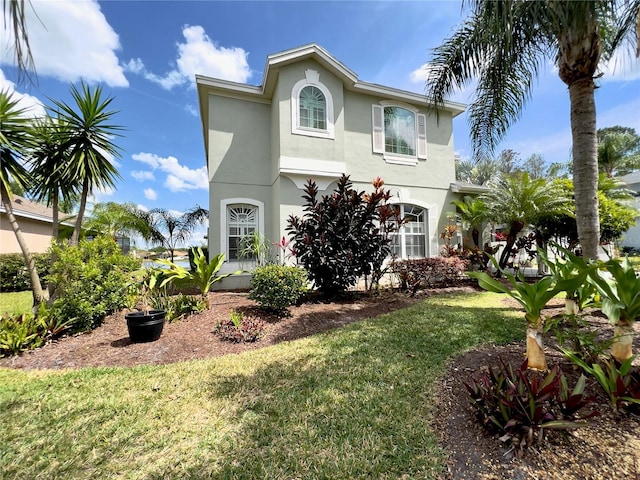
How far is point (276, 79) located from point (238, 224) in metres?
5.31

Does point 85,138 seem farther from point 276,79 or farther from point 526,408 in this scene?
point 526,408

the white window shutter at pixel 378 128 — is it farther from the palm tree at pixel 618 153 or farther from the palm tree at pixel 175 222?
the palm tree at pixel 618 153

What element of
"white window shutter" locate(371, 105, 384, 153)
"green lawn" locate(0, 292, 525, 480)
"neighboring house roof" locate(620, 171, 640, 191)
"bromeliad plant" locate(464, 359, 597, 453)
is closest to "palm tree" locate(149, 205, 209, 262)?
"white window shutter" locate(371, 105, 384, 153)

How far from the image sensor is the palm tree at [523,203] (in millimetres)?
9758

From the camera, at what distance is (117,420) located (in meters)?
2.76

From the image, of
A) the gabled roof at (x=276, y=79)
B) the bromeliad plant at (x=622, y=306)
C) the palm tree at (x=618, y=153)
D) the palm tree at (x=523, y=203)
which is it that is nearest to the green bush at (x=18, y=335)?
the bromeliad plant at (x=622, y=306)

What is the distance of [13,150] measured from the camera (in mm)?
6113

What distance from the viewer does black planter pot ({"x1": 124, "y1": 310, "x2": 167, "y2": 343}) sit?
474 centimetres

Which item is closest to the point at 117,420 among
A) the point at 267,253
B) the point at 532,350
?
the point at 532,350

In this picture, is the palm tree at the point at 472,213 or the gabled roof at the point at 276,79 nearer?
the gabled roof at the point at 276,79

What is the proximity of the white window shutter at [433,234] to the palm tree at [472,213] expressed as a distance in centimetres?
102

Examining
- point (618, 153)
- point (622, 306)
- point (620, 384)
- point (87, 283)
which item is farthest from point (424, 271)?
point (618, 153)

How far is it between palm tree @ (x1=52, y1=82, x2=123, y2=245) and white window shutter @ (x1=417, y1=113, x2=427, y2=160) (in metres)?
10.7

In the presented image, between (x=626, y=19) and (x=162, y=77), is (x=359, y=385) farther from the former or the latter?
(x=162, y=77)
